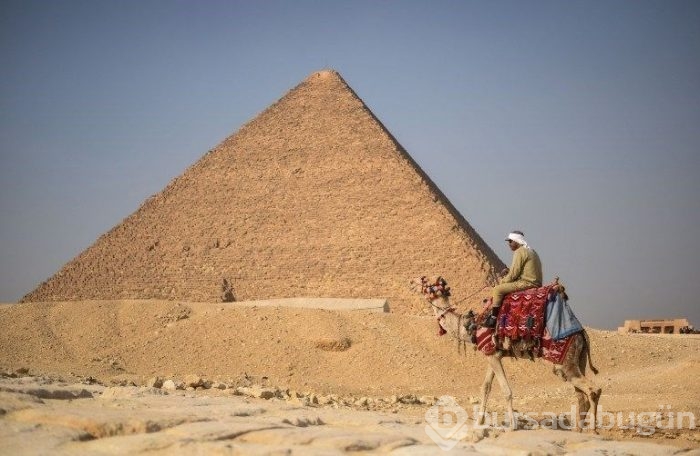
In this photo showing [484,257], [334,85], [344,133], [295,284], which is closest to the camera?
[484,257]

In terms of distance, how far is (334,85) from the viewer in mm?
50688

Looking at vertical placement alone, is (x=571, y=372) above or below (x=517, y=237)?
below

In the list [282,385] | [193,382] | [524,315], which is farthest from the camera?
[282,385]

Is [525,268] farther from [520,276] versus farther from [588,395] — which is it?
[588,395]

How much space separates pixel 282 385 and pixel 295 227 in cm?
3006

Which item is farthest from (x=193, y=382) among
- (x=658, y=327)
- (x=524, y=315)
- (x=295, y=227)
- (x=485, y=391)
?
(x=295, y=227)

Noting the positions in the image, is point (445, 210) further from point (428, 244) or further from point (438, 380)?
point (438, 380)

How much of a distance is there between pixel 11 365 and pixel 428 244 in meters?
25.2

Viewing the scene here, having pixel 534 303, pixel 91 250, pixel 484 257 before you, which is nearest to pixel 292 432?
pixel 534 303

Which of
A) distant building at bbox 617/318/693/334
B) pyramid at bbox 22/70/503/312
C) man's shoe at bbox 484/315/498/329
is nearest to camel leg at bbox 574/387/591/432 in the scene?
man's shoe at bbox 484/315/498/329

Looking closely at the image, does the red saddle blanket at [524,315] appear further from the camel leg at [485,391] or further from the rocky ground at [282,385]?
the rocky ground at [282,385]

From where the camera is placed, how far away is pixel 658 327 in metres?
25.4

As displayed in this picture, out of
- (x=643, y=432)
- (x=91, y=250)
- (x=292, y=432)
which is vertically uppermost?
(x=91, y=250)

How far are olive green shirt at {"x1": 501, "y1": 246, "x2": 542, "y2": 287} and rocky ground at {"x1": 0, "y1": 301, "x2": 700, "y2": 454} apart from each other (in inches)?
48.9
